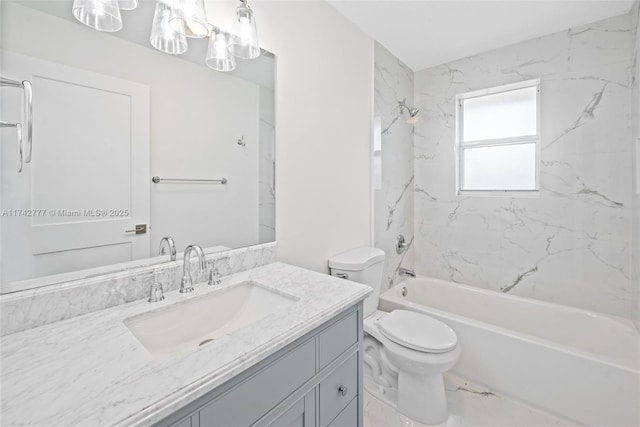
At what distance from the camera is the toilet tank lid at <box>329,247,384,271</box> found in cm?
181

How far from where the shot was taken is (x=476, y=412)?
1705 mm

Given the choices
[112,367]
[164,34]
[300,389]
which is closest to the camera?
[112,367]

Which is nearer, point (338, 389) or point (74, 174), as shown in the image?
point (74, 174)

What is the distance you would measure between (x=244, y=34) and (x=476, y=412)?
234 cm

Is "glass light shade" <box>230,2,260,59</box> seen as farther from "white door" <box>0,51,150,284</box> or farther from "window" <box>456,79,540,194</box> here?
"window" <box>456,79,540,194</box>

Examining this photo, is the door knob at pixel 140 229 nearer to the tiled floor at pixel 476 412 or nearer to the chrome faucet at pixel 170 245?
the chrome faucet at pixel 170 245

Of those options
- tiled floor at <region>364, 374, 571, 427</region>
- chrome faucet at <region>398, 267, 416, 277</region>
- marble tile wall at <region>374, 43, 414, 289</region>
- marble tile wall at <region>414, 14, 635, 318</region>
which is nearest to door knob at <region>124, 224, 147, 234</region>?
tiled floor at <region>364, 374, 571, 427</region>

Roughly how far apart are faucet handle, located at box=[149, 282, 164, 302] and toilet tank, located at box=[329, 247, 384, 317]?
105 centimetres

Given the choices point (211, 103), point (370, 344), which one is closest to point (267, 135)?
point (211, 103)

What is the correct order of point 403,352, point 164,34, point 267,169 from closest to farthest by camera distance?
point 164,34
point 267,169
point 403,352

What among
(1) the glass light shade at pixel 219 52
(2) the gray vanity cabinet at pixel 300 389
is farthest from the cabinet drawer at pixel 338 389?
(1) the glass light shade at pixel 219 52

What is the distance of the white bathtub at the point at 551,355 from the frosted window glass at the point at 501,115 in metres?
1.37

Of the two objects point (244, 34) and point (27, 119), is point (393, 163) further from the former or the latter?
point (27, 119)

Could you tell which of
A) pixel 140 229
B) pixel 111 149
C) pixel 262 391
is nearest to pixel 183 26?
pixel 111 149
